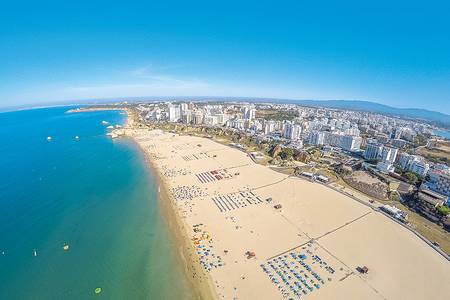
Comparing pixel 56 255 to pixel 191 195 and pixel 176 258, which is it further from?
pixel 191 195

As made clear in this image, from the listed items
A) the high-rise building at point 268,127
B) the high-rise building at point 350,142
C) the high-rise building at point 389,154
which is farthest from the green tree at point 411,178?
the high-rise building at point 268,127

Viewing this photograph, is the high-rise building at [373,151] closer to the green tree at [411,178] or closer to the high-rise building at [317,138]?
the high-rise building at [317,138]

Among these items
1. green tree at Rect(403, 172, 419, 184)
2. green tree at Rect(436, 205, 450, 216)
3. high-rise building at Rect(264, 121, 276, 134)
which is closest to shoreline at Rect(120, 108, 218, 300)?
green tree at Rect(436, 205, 450, 216)

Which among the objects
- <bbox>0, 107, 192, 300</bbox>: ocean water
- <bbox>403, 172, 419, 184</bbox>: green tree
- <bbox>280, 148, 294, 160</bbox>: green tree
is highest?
<bbox>280, 148, 294, 160</bbox>: green tree

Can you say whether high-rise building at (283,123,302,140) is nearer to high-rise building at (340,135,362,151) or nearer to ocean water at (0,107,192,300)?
high-rise building at (340,135,362,151)

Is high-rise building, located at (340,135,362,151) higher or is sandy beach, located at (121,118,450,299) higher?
high-rise building, located at (340,135,362,151)

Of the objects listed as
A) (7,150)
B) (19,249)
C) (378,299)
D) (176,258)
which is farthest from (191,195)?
(7,150)
